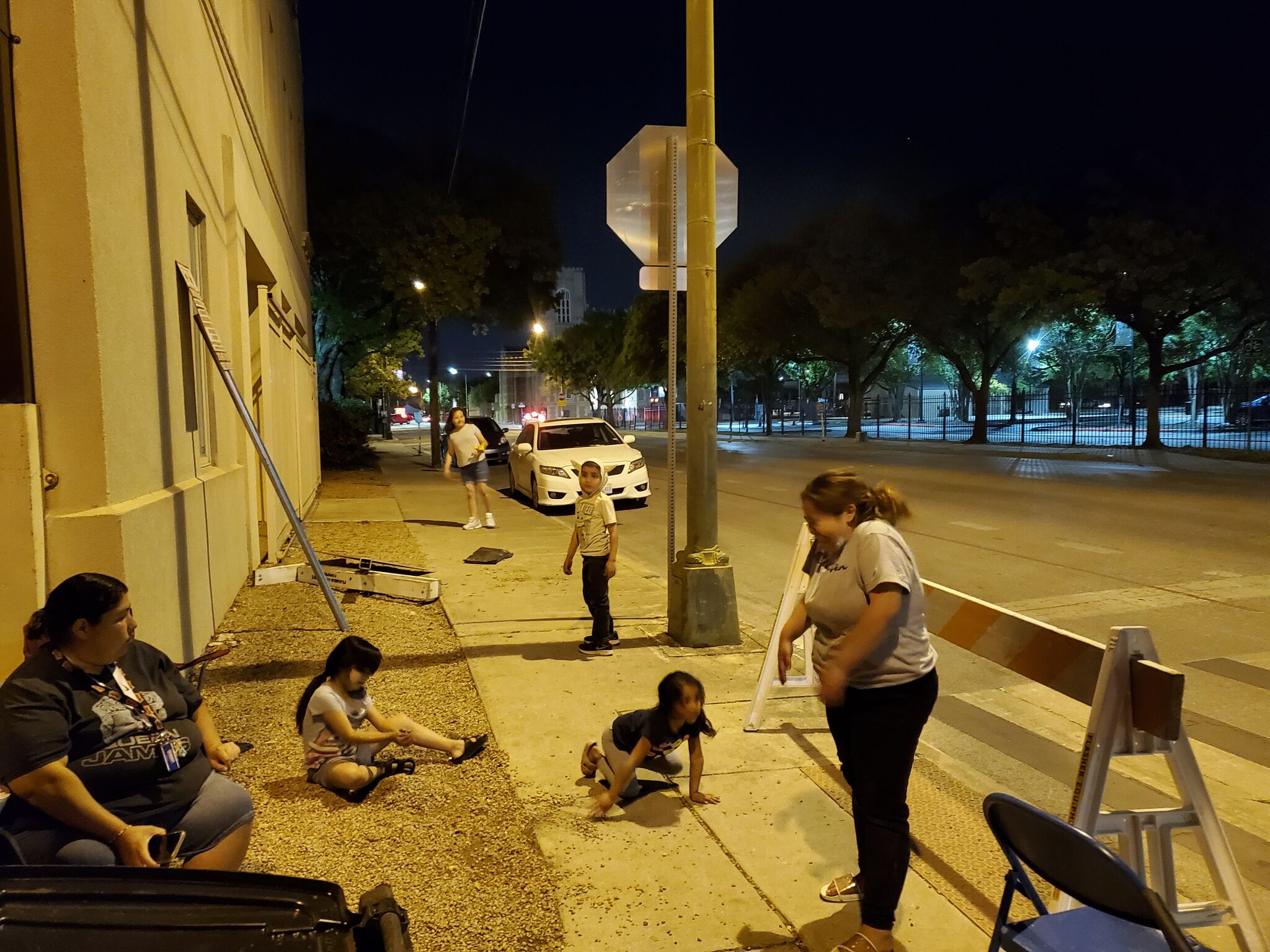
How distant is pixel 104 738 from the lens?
9.25 ft

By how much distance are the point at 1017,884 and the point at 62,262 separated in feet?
15.2

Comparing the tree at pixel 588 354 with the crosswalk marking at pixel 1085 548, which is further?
the tree at pixel 588 354

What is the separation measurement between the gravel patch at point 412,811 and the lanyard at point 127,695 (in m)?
0.94

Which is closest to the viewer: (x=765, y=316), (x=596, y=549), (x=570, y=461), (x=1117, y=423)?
(x=596, y=549)

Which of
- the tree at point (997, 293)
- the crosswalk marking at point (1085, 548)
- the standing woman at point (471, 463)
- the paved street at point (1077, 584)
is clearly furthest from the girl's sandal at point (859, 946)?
the tree at point (997, 293)

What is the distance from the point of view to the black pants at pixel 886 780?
3000mm

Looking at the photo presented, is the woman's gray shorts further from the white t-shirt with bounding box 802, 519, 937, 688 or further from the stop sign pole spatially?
the white t-shirt with bounding box 802, 519, 937, 688

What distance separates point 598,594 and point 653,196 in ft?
9.97

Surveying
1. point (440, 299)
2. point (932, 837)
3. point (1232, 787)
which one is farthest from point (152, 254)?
point (440, 299)

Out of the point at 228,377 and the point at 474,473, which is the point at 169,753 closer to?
the point at 228,377

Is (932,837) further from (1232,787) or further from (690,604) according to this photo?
(690,604)

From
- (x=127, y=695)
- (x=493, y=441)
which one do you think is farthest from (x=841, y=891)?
(x=493, y=441)

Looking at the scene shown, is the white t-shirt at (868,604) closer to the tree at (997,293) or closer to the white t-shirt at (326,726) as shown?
the white t-shirt at (326,726)

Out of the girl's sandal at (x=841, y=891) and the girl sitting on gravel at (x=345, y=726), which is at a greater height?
the girl sitting on gravel at (x=345, y=726)
